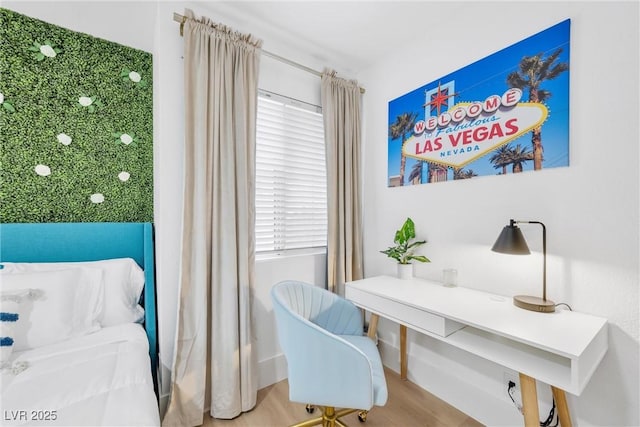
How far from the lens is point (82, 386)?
108 centimetres

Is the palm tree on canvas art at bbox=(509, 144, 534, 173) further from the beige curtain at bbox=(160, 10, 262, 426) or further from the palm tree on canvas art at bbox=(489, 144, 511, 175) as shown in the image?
the beige curtain at bbox=(160, 10, 262, 426)

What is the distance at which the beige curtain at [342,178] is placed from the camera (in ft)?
7.26

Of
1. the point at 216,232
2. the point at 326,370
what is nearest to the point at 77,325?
→ the point at 216,232

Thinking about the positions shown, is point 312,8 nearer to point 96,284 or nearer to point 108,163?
point 108,163

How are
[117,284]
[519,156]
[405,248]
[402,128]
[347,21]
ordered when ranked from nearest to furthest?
[519,156] → [117,284] → [347,21] → [405,248] → [402,128]

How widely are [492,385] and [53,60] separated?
331 cm

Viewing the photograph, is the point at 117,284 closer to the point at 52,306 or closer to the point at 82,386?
the point at 52,306

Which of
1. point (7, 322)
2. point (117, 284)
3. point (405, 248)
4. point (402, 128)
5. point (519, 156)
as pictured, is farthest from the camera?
point (402, 128)

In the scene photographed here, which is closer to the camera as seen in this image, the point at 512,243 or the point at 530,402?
the point at 530,402

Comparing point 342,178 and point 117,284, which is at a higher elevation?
point 342,178

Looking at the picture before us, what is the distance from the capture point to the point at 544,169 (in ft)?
4.80

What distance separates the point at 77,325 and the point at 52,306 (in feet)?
0.52

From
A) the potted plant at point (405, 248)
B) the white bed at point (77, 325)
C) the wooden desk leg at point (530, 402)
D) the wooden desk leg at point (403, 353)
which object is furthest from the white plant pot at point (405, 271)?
the white bed at point (77, 325)

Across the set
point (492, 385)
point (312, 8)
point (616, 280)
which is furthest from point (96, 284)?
point (616, 280)
